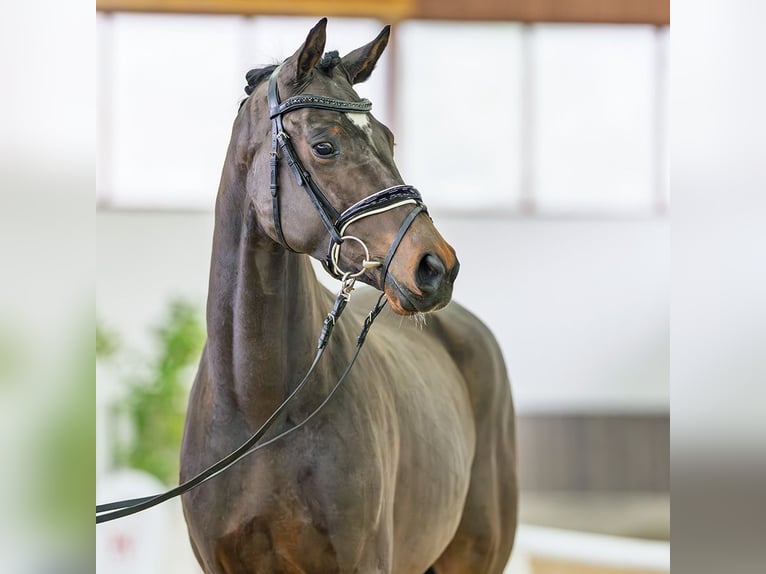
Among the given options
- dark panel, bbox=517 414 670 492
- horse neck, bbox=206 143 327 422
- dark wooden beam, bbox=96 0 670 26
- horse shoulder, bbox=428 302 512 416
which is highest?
dark wooden beam, bbox=96 0 670 26

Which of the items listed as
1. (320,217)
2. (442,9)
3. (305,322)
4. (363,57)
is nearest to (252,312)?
(305,322)

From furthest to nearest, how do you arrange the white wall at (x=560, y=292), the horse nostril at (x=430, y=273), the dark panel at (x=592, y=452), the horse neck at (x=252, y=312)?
1. the dark panel at (x=592, y=452)
2. the white wall at (x=560, y=292)
3. the horse neck at (x=252, y=312)
4. the horse nostril at (x=430, y=273)

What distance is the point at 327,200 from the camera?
123cm

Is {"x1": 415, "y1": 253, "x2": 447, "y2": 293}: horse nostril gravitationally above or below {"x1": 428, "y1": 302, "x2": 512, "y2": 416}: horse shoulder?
above

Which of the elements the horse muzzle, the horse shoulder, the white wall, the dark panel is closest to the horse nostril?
the horse muzzle

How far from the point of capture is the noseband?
1190 mm

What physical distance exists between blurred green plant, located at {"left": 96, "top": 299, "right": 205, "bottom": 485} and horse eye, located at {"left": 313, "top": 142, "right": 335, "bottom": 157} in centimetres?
375

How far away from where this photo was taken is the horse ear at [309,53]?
1.22m

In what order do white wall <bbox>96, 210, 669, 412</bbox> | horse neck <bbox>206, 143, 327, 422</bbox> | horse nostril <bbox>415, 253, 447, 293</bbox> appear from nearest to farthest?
horse nostril <bbox>415, 253, 447, 293</bbox>
horse neck <bbox>206, 143, 327, 422</bbox>
white wall <bbox>96, 210, 669, 412</bbox>

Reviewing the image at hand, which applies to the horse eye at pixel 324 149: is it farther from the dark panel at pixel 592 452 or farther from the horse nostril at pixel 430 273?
the dark panel at pixel 592 452

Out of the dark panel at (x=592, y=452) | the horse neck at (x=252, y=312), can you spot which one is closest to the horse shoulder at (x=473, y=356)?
the horse neck at (x=252, y=312)

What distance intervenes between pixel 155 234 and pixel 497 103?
2.21 meters

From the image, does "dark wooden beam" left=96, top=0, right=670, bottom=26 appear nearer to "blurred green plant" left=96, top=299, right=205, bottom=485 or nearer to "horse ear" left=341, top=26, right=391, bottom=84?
"blurred green plant" left=96, top=299, right=205, bottom=485

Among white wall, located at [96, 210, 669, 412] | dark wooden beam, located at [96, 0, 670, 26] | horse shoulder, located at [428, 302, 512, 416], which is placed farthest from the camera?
white wall, located at [96, 210, 669, 412]
